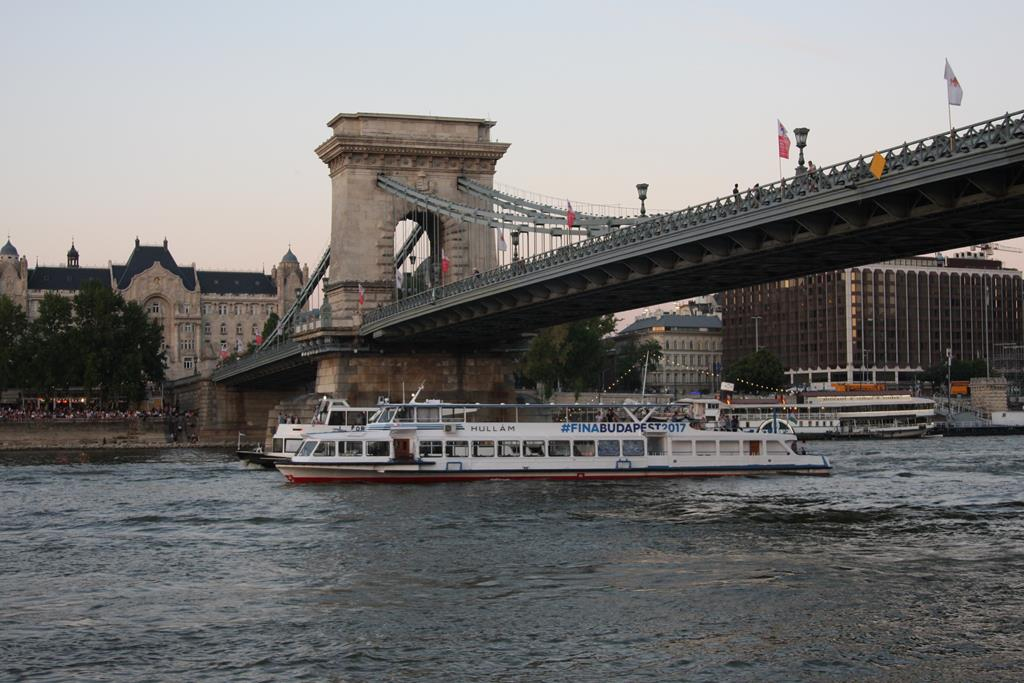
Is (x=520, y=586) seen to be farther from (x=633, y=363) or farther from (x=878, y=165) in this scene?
(x=633, y=363)

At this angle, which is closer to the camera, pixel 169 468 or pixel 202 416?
pixel 169 468

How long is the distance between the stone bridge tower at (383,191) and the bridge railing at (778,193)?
536 inches

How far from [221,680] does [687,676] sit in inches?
259

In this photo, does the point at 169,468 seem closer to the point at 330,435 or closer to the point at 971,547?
the point at 330,435

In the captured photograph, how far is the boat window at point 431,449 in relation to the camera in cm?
4934

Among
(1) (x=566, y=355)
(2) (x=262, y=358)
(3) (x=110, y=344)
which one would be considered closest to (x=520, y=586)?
(2) (x=262, y=358)

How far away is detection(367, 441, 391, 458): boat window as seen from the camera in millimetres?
49281

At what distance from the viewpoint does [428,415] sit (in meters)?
51.7

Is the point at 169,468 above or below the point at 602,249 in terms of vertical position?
below

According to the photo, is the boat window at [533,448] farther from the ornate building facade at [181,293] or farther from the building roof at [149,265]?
the building roof at [149,265]

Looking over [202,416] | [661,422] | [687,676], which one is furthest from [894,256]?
[202,416]

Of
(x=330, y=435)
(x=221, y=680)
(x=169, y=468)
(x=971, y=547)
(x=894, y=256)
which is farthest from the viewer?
(x=169, y=468)

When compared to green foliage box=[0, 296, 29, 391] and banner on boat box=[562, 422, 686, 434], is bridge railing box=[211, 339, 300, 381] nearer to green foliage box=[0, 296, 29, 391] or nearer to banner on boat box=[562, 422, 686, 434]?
green foliage box=[0, 296, 29, 391]

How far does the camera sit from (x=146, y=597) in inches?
1011
